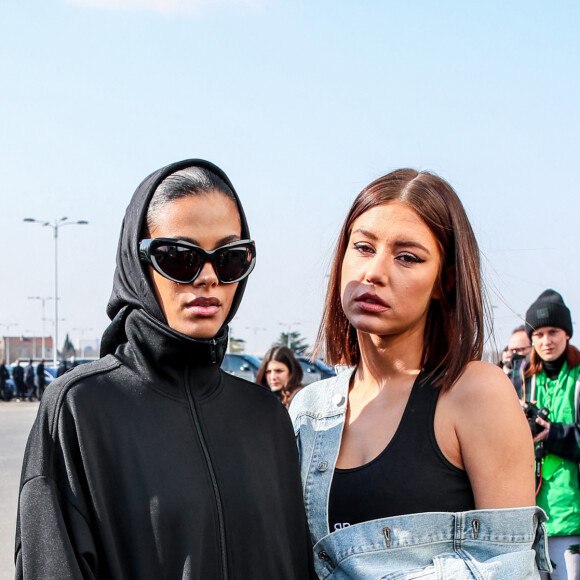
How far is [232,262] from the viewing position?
2.13 m

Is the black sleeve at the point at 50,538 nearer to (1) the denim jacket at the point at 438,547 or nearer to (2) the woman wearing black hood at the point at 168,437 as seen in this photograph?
(2) the woman wearing black hood at the point at 168,437

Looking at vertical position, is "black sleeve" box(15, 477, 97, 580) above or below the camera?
above

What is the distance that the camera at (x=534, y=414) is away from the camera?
5307 mm

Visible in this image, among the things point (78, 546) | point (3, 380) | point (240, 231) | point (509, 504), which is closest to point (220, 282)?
point (240, 231)

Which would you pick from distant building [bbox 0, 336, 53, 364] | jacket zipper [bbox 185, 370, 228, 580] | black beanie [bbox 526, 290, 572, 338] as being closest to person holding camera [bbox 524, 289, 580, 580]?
black beanie [bbox 526, 290, 572, 338]

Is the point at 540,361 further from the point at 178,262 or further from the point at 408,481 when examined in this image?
the point at 178,262

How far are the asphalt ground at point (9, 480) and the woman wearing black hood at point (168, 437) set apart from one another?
4404 millimetres

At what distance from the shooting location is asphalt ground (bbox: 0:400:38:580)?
6.69 meters

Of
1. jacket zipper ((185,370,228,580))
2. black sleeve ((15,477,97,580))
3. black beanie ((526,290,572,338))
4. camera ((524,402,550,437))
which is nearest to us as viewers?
black sleeve ((15,477,97,580))

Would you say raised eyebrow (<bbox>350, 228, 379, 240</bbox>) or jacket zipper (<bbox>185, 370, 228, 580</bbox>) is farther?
raised eyebrow (<bbox>350, 228, 379, 240</bbox>)

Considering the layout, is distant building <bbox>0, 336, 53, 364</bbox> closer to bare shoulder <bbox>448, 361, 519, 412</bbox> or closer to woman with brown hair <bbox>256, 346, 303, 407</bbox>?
A: woman with brown hair <bbox>256, 346, 303, 407</bbox>

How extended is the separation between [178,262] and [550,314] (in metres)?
4.27

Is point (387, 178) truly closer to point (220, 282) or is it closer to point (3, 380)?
point (220, 282)

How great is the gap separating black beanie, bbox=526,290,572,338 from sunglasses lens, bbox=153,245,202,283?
402 centimetres
